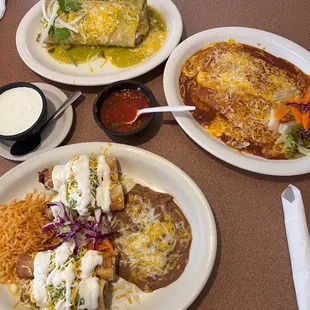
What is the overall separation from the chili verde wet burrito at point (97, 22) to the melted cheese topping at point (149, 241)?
3.96ft

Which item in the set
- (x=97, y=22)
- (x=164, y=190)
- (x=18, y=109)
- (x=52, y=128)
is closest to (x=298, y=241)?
(x=164, y=190)

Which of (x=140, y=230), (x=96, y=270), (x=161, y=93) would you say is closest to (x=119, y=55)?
(x=161, y=93)

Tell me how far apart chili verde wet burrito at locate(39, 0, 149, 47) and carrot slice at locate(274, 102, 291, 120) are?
3.46 ft

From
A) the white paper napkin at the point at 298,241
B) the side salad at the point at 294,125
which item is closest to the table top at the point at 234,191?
the white paper napkin at the point at 298,241

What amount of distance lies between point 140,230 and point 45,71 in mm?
1214

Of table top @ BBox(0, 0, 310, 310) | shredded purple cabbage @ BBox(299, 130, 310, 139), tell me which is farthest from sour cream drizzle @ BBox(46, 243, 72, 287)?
shredded purple cabbage @ BBox(299, 130, 310, 139)

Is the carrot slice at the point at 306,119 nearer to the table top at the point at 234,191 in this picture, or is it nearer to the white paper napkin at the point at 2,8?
the table top at the point at 234,191

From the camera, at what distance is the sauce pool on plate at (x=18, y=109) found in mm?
1956

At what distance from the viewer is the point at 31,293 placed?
151cm

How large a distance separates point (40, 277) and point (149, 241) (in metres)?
0.50

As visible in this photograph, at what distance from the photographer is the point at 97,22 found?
7.66 feet

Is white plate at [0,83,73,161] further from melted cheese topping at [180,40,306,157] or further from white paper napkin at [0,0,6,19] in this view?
white paper napkin at [0,0,6,19]

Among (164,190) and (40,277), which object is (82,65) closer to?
(164,190)

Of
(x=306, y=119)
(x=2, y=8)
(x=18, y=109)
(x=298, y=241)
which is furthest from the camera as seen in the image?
(x=2, y=8)
